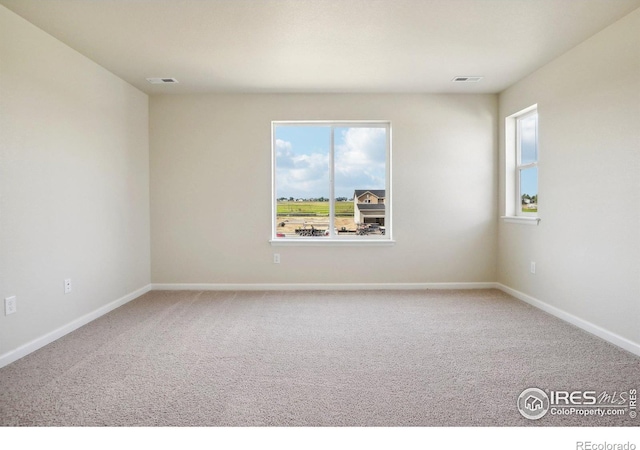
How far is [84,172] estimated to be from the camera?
351 cm

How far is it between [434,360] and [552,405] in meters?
0.75

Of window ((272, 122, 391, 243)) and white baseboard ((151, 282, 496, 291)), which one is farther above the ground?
window ((272, 122, 391, 243))

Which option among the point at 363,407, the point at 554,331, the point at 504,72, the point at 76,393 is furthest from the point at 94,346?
the point at 504,72

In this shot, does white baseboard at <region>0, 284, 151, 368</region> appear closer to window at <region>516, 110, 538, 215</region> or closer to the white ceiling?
the white ceiling

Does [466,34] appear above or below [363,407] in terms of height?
above

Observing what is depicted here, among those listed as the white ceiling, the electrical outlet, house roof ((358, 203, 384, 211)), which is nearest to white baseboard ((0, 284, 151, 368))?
the electrical outlet

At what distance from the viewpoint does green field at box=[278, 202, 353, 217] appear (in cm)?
492

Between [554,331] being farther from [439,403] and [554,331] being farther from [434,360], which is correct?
[439,403]

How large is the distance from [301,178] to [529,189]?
266 cm

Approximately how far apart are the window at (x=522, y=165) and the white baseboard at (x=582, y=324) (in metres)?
0.85

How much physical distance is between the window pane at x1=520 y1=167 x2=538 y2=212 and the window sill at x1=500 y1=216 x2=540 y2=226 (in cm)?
18

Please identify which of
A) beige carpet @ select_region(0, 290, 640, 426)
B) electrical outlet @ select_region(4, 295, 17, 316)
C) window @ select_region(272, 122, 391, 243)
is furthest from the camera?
window @ select_region(272, 122, 391, 243)

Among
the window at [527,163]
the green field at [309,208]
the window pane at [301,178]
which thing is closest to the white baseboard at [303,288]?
the window pane at [301,178]

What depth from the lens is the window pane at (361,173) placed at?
4.88 metres
